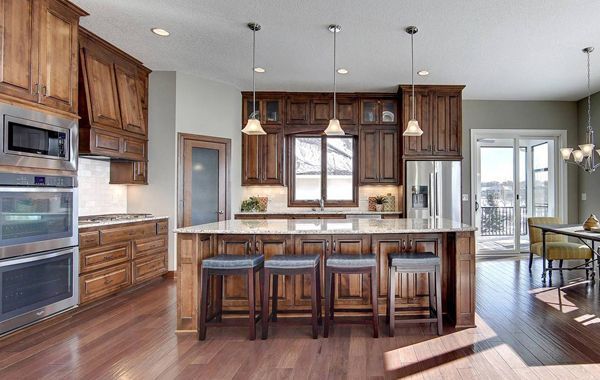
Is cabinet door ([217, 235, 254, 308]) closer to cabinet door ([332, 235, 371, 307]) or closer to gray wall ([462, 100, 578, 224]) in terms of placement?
cabinet door ([332, 235, 371, 307])

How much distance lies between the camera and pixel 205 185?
16.8ft

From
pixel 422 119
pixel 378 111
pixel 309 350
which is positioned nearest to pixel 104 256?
pixel 309 350

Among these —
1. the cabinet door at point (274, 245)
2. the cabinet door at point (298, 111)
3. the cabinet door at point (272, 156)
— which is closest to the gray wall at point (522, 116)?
the cabinet door at point (298, 111)

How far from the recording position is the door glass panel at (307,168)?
6.02m

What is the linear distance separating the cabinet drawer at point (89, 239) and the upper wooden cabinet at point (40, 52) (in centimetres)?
117

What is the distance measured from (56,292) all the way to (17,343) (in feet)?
1.45

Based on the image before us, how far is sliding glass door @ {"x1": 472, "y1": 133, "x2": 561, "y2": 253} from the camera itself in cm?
620

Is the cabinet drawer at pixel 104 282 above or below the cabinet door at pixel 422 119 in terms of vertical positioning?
below

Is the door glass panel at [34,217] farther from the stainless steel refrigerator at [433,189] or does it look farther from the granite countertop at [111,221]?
the stainless steel refrigerator at [433,189]

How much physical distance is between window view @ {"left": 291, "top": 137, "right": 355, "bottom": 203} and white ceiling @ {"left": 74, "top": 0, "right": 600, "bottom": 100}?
1071mm

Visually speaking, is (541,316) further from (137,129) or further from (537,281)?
(137,129)

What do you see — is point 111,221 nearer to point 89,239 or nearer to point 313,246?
point 89,239

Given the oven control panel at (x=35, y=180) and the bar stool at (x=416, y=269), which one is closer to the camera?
the oven control panel at (x=35, y=180)

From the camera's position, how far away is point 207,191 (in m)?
5.14
